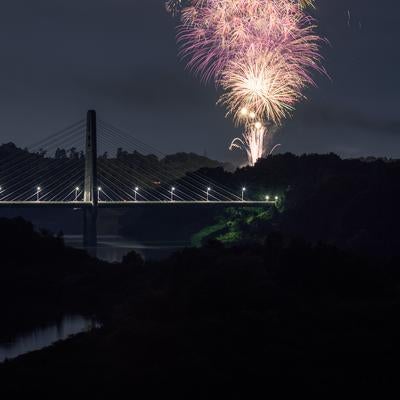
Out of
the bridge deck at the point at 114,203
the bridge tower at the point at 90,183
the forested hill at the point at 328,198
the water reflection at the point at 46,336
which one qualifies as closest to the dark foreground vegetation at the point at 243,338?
the water reflection at the point at 46,336

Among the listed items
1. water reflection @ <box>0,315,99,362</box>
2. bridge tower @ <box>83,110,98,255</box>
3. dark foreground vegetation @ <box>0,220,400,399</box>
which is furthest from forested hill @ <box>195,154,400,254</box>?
dark foreground vegetation @ <box>0,220,400,399</box>

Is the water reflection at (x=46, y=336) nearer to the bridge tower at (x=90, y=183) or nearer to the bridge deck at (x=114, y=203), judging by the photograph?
the bridge deck at (x=114, y=203)

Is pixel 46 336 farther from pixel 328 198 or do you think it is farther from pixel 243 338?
pixel 328 198

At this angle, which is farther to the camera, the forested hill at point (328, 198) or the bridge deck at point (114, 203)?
the bridge deck at point (114, 203)

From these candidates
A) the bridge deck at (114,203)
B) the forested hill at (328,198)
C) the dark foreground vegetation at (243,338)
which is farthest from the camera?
the bridge deck at (114,203)

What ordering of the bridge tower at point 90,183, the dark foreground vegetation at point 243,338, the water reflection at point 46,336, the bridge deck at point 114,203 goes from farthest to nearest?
the bridge tower at point 90,183 < the bridge deck at point 114,203 < the water reflection at point 46,336 < the dark foreground vegetation at point 243,338

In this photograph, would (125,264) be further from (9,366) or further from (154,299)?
(9,366)
